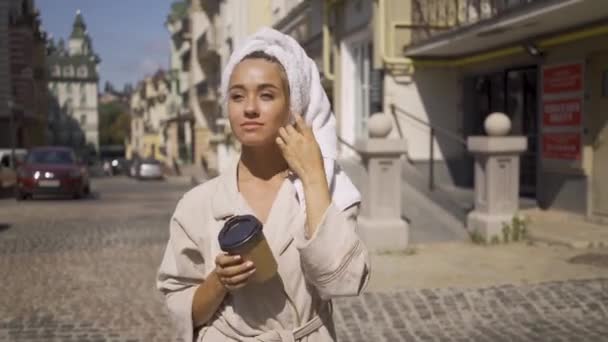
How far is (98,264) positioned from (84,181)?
471 inches

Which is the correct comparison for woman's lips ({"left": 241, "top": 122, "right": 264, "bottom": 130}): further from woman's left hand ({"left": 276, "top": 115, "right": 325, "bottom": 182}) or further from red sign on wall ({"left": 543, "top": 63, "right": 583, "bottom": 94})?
red sign on wall ({"left": 543, "top": 63, "right": 583, "bottom": 94})

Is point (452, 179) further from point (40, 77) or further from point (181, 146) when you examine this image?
point (40, 77)

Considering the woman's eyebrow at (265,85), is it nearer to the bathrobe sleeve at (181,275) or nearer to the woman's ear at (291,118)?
the woman's ear at (291,118)

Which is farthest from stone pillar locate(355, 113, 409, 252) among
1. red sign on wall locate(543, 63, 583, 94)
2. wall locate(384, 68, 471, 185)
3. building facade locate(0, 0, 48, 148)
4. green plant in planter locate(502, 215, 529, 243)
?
building facade locate(0, 0, 48, 148)

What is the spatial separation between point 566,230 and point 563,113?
7.15 feet

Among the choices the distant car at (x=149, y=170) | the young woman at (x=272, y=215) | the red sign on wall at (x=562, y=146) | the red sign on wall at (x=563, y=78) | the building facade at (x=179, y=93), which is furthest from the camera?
the building facade at (x=179, y=93)

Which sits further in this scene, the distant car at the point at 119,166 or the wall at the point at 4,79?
the distant car at the point at 119,166

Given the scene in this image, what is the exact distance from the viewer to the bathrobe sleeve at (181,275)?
76.1 inches

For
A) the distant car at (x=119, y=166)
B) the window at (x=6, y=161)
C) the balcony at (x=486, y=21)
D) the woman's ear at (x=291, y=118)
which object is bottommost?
the distant car at (x=119, y=166)

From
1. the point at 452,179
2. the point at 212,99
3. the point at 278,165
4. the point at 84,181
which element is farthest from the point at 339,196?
the point at 212,99

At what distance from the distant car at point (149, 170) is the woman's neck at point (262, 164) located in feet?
129

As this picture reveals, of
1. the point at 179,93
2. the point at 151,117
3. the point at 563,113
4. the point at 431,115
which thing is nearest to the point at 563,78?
the point at 563,113

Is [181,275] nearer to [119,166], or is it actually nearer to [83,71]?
[119,166]

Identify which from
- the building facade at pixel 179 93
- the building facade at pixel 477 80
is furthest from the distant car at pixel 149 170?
the building facade at pixel 477 80
